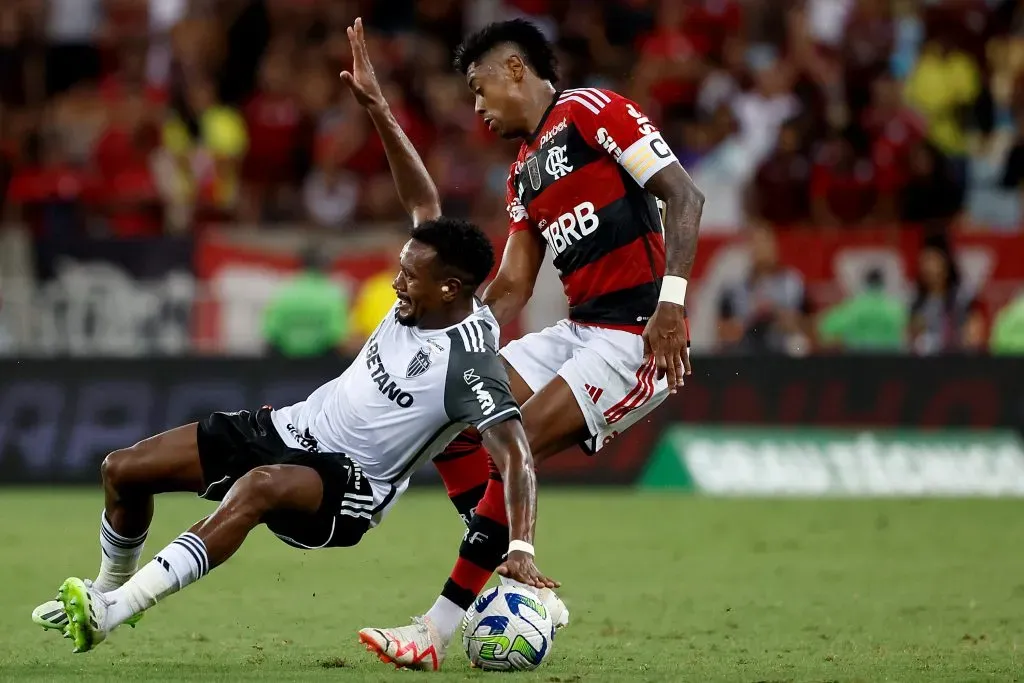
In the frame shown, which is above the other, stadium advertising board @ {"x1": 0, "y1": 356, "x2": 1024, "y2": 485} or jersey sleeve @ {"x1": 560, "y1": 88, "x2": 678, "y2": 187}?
jersey sleeve @ {"x1": 560, "y1": 88, "x2": 678, "y2": 187}

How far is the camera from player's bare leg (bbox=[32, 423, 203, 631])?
6.22 m

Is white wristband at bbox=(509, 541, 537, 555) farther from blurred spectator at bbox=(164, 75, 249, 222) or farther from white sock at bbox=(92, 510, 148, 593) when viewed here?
blurred spectator at bbox=(164, 75, 249, 222)

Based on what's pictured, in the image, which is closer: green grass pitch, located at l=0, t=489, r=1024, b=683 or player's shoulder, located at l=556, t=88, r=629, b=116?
green grass pitch, located at l=0, t=489, r=1024, b=683

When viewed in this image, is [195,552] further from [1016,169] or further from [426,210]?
[1016,169]

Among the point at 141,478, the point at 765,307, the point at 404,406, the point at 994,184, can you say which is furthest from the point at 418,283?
the point at 994,184

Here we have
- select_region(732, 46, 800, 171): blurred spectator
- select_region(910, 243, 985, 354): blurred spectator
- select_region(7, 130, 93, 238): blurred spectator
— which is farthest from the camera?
select_region(7, 130, 93, 238): blurred spectator

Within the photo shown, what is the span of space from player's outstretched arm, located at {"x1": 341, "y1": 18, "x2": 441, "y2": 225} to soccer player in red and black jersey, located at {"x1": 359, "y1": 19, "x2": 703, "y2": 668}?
413 mm

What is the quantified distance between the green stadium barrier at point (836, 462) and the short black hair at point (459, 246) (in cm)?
776

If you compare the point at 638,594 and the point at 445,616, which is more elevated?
the point at 445,616

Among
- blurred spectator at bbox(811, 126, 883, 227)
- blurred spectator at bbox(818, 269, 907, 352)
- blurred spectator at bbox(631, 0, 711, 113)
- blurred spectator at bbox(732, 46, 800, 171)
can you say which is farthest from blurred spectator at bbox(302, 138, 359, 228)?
blurred spectator at bbox(818, 269, 907, 352)

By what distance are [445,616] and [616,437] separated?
7716mm

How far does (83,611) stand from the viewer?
5.48 m

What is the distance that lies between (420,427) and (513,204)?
5.45 feet

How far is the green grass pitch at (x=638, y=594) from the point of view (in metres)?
6.26
